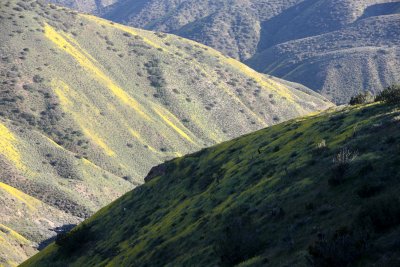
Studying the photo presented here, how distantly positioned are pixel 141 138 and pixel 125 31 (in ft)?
202

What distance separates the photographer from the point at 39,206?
320 ft

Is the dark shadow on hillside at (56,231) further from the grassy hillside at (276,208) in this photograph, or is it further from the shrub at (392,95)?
the shrub at (392,95)

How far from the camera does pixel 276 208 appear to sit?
21.7 meters

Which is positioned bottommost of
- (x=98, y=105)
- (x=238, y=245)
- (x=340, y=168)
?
(x=98, y=105)

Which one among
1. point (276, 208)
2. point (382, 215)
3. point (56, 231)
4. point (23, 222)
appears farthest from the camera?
point (56, 231)

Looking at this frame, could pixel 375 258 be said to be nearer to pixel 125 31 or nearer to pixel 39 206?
pixel 39 206

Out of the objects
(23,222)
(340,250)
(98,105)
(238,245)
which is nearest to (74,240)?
(238,245)

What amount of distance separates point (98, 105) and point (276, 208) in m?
122

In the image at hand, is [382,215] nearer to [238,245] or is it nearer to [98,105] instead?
[238,245]

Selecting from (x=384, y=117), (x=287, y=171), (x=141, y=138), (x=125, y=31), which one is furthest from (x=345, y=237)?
(x=125, y=31)

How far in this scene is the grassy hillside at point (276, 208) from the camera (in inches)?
617

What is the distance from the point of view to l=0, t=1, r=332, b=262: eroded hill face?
108500 millimetres

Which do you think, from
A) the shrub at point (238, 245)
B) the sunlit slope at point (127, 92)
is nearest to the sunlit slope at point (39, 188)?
the sunlit slope at point (127, 92)

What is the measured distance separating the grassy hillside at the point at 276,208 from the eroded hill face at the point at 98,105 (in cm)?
4172
